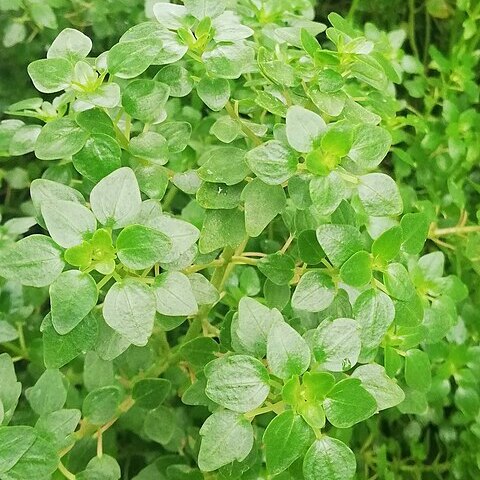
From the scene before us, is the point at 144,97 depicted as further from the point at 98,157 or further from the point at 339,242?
the point at 339,242

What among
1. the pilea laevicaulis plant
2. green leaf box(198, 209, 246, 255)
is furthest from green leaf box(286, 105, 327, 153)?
green leaf box(198, 209, 246, 255)

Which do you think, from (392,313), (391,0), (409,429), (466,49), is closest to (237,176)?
(392,313)

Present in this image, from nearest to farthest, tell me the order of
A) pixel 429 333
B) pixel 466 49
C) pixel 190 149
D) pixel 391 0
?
pixel 429 333, pixel 190 149, pixel 466 49, pixel 391 0

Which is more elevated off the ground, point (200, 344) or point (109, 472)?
point (200, 344)

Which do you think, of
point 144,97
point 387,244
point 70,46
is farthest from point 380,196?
point 70,46

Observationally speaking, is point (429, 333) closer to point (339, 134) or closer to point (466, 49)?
point (339, 134)

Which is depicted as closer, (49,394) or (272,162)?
(272,162)

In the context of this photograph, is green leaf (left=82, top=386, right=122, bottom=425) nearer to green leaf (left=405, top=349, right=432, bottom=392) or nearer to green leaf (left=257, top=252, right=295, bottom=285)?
green leaf (left=257, top=252, right=295, bottom=285)
